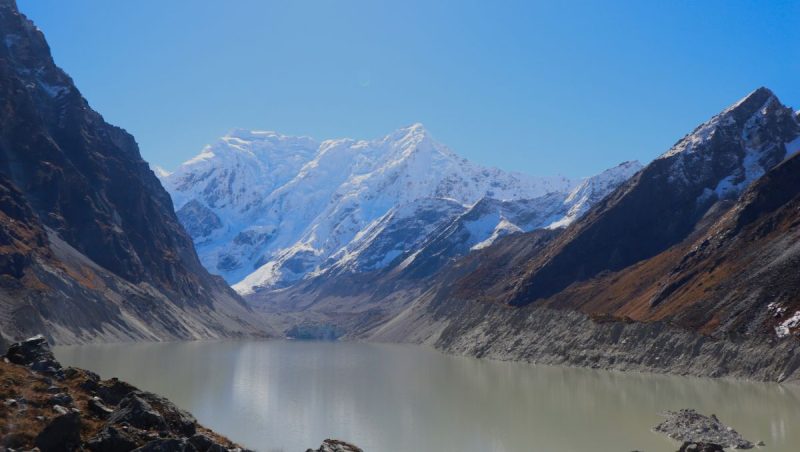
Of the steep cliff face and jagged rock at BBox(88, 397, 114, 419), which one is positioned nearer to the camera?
jagged rock at BBox(88, 397, 114, 419)

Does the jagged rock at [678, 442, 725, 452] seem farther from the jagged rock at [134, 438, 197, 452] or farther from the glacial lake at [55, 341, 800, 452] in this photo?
the jagged rock at [134, 438, 197, 452]

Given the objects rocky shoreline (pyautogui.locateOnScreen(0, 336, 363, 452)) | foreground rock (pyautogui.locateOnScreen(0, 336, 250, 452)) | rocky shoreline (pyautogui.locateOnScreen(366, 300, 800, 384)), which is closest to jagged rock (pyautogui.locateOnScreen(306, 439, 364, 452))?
rocky shoreline (pyautogui.locateOnScreen(0, 336, 363, 452))

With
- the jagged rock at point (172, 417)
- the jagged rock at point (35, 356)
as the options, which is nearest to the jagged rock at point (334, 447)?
the jagged rock at point (172, 417)

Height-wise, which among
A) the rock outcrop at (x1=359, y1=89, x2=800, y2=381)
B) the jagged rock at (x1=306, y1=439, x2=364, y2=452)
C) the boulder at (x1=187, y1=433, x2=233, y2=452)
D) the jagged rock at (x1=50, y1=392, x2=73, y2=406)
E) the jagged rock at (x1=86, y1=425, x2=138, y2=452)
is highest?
Answer: the rock outcrop at (x1=359, y1=89, x2=800, y2=381)

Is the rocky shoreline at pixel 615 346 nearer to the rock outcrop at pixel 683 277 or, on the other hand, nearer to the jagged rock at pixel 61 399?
the rock outcrop at pixel 683 277

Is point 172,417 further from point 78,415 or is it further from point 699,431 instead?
point 699,431

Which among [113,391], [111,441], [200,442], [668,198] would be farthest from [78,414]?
[668,198]

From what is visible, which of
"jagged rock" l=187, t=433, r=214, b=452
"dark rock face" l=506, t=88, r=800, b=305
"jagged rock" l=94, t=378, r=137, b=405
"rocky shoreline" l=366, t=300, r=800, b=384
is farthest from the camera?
"dark rock face" l=506, t=88, r=800, b=305
